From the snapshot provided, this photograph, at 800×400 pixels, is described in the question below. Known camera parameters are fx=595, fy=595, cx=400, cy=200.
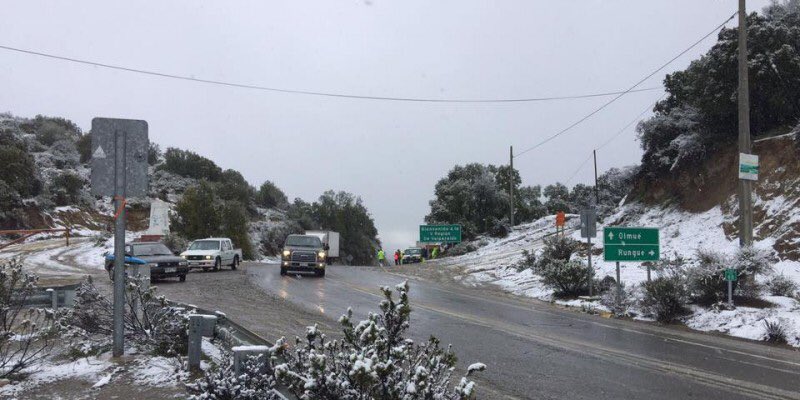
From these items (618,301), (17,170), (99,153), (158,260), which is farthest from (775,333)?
(17,170)

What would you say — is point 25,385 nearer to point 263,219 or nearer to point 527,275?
point 527,275

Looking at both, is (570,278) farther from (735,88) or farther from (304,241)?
(304,241)

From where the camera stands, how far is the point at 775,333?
12.5 metres

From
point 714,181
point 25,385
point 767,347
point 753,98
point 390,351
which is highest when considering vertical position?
point 753,98

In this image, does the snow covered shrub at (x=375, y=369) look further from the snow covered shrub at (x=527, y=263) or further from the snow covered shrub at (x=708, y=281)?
the snow covered shrub at (x=527, y=263)

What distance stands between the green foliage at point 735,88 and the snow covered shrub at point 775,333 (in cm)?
1495


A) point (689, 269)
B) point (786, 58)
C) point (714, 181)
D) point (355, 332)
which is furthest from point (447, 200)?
point (355, 332)

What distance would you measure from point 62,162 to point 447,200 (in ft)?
127

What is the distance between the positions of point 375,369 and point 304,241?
24.5m

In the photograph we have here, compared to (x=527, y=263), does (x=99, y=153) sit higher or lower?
higher

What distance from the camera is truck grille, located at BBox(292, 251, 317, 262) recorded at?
25.9m

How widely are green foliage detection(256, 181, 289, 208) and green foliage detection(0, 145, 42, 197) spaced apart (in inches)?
1417

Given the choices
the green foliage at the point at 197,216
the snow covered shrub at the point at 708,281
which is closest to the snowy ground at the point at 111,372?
the snow covered shrub at the point at 708,281

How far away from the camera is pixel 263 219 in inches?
2864
